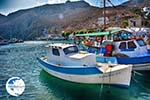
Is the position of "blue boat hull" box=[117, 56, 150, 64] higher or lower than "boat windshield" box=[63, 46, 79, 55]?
lower

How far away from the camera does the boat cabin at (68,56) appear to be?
70.4 ft

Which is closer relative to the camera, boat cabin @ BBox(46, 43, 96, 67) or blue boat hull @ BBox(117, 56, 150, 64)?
boat cabin @ BBox(46, 43, 96, 67)

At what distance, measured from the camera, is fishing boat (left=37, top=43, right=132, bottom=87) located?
19194 millimetres

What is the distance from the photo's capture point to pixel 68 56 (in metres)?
22.9

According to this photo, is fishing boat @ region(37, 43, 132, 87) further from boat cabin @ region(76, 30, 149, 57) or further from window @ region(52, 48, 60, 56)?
boat cabin @ region(76, 30, 149, 57)

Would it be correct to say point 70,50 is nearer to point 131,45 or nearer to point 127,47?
point 127,47

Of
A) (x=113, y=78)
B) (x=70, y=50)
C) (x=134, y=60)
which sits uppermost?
(x=70, y=50)

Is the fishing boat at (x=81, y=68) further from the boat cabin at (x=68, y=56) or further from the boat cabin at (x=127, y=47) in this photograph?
the boat cabin at (x=127, y=47)

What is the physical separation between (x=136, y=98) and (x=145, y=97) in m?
0.66

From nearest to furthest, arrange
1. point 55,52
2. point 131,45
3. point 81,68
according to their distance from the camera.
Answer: point 81,68, point 55,52, point 131,45

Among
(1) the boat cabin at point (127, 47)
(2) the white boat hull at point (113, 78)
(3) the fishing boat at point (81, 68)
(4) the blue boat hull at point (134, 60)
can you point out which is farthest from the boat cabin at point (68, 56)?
(1) the boat cabin at point (127, 47)

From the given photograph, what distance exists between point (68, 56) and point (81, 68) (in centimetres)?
312

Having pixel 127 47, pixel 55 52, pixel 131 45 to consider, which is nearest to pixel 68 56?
pixel 55 52

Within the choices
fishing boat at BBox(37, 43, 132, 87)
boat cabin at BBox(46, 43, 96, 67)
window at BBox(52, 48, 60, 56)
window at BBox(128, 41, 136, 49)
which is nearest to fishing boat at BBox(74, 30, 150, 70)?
window at BBox(128, 41, 136, 49)
